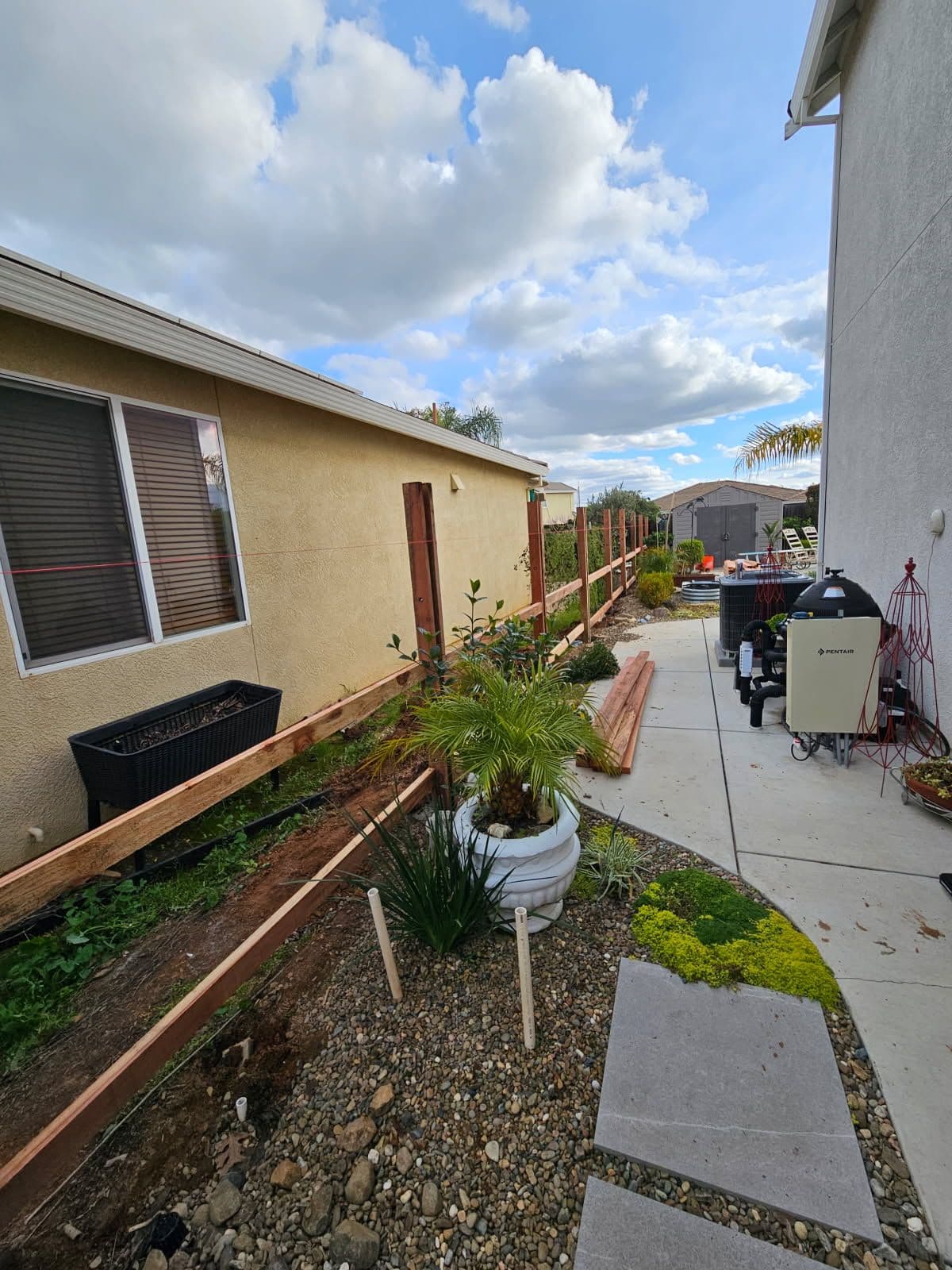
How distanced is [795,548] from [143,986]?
1376 cm

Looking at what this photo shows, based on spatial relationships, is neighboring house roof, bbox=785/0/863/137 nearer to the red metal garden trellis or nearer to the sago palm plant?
the red metal garden trellis

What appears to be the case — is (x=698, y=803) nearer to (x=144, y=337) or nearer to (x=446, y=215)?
(x=144, y=337)

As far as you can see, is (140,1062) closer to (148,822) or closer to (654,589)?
(148,822)

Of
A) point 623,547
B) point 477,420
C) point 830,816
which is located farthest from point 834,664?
point 477,420

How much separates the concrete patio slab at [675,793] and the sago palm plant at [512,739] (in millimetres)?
813

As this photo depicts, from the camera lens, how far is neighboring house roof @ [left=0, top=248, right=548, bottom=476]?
7.75 feet

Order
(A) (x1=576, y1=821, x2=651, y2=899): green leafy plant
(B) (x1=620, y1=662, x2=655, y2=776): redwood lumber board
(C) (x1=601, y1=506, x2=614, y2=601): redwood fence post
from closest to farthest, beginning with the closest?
1. (A) (x1=576, y1=821, x2=651, y2=899): green leafy plant
2. (B) (x1=620, y1=662, x2=655, y2=776): redwood lumber board
3. (C) (x1=601, y1=506, x2=614, y2=601): redwood fence post

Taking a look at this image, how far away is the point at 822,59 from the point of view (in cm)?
455

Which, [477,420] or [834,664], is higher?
[477,420]

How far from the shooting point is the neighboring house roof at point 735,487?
2945cm

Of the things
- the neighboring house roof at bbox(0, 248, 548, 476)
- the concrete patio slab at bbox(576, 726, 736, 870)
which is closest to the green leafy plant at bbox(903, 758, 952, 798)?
the concrete patio slab at bbox(576, 726, 736, 870)

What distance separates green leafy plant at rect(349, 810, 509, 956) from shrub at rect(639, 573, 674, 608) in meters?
8.54

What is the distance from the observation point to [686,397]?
68.8ft

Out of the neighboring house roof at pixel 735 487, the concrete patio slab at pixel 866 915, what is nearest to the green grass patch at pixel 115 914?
the concrete patio slab at pixel 866 915
